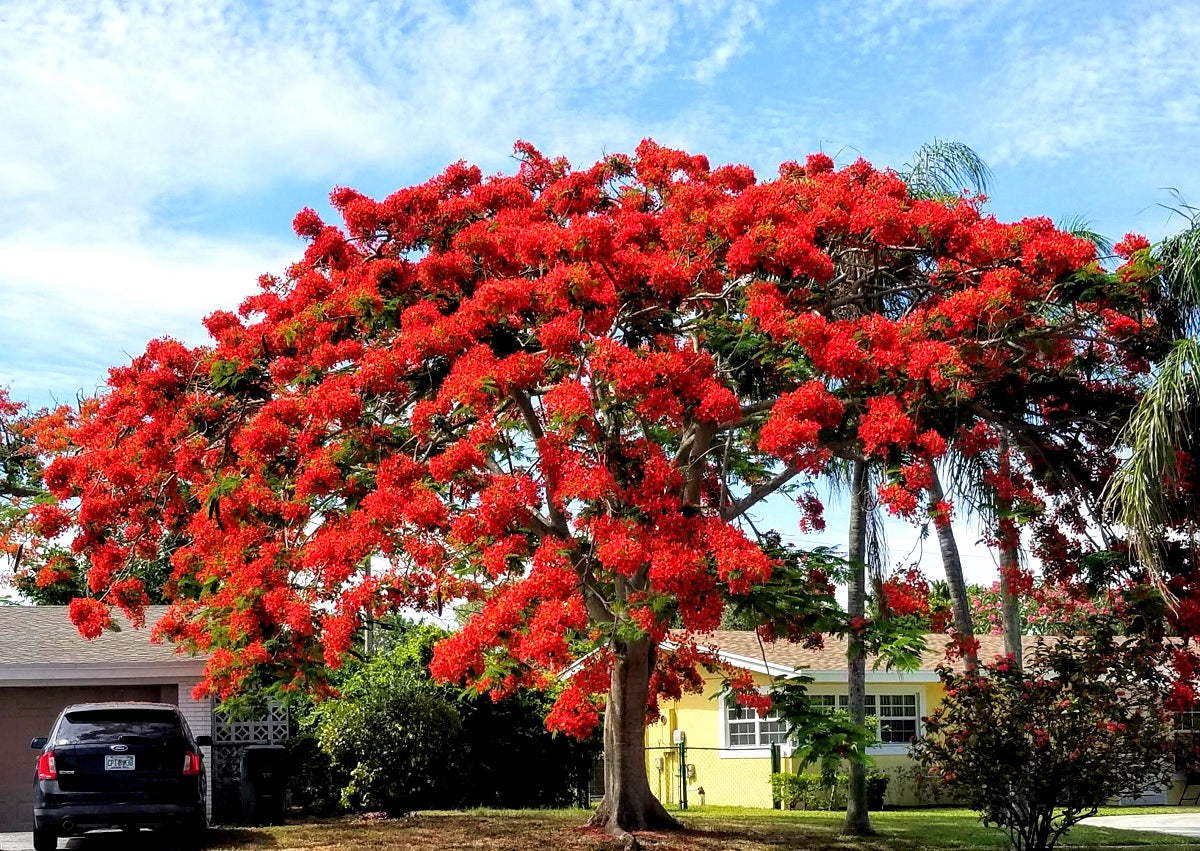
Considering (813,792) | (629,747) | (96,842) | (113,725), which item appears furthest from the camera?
(813,792)

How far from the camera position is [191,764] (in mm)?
14930

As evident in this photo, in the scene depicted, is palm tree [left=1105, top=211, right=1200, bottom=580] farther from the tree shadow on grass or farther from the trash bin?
the trash bin

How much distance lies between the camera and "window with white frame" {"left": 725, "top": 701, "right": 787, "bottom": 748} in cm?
2667

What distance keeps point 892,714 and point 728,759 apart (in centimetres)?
364

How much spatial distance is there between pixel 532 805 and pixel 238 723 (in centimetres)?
521

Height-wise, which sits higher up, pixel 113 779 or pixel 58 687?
pixel 58 687

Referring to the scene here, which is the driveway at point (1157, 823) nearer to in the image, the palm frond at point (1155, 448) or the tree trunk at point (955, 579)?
the tree trunk at point (955, 579)

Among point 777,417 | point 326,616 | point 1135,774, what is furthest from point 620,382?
point 1135,774

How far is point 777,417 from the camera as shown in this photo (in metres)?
12.4

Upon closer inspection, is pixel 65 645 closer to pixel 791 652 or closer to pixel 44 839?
pixel 44 839

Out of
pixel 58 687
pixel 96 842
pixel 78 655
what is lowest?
pixel 96 842

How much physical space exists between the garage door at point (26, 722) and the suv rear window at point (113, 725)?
200 inches

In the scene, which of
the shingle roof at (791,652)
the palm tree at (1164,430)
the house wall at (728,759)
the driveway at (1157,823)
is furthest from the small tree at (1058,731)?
the house wall at (728,759)

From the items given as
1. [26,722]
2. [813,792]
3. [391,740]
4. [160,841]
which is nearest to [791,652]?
[813,792]
